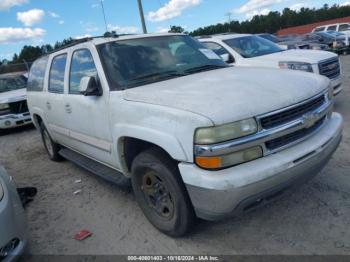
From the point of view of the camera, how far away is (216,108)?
2557mm

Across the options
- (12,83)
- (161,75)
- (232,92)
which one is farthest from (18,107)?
(232,92)

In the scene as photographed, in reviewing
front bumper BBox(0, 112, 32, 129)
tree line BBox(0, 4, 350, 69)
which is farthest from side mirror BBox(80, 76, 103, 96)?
tree line BBox(0, 4, 350, 69)

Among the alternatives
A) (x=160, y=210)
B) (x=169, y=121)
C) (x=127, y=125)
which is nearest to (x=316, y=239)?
(x=160, y=210)

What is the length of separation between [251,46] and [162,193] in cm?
609

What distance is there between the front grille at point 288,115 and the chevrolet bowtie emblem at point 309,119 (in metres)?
Result: 0.04

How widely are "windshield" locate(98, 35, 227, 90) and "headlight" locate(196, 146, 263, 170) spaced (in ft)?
4.25

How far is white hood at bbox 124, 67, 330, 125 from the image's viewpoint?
2572 mm

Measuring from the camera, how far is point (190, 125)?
2.53 m

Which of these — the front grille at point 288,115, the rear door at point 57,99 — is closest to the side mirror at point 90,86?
the rear door at point 57,99

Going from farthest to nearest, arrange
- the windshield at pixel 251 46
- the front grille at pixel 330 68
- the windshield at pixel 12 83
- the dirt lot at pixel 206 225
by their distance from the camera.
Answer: the windshield at pixel 12 83
the windshield at pixel 251 46
the front grille at pixel 330 68
the dirt lot at pixel 206 225

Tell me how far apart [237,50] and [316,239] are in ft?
18.8

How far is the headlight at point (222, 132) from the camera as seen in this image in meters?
2.48

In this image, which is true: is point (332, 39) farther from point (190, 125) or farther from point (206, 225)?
point (190, 125)

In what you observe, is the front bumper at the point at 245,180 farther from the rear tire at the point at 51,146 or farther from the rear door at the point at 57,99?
the rear tire at the point at 51,146
